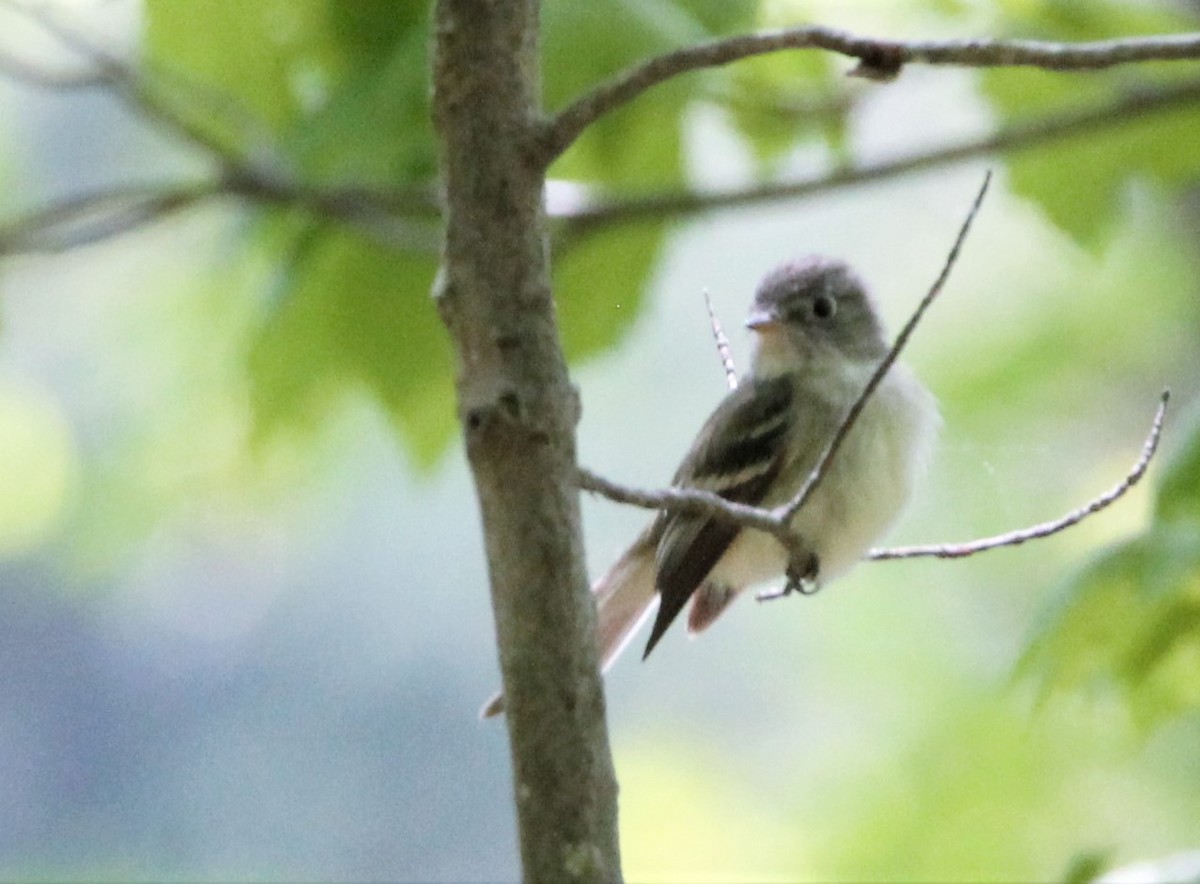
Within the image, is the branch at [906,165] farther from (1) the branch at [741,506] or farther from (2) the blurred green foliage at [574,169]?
(1) the branch at [741,506]

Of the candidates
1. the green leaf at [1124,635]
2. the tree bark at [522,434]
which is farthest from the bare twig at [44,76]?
the green leaf at [1124,635]

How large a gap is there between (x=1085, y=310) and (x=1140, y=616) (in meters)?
2.07

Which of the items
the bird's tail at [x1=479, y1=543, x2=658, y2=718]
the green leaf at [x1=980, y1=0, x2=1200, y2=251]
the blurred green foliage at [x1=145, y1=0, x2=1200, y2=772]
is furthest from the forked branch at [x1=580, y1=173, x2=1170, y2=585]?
the bird's tail at [x1=479, y1=543, x2=658, y2=718]

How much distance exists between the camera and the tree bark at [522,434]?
37.1 inches

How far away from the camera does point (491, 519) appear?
3.16ft

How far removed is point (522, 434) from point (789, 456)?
113 centimetres

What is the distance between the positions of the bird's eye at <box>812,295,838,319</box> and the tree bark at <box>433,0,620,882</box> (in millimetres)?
1261

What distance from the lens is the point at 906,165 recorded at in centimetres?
195

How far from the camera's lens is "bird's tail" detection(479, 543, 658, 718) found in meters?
2.12

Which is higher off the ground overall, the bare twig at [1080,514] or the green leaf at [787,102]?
the green leaf at [787,102]

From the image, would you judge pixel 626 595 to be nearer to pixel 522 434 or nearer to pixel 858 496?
pixel 858 496

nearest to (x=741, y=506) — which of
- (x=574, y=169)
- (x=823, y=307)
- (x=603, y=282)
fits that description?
(x=603, y=282)

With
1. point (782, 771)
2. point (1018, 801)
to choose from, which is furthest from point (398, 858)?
point (1018, 801)

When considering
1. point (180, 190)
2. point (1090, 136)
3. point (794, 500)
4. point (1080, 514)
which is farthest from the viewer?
point (1090, 136)
